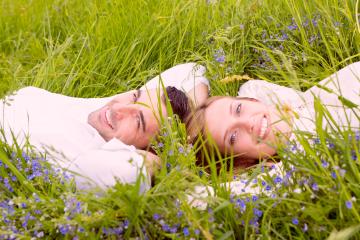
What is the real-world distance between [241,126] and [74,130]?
1.08m

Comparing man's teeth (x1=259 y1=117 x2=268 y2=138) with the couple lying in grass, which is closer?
the couple lying in grass

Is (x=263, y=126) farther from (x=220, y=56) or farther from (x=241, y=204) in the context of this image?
(x=241, y=204)

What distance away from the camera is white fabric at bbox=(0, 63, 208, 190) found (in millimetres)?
2900

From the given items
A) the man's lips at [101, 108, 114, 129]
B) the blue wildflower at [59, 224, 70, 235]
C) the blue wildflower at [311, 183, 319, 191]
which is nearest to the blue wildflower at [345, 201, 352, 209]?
the blue wildflower at [311, 183, 319, 191]

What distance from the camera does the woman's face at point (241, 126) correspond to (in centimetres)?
326

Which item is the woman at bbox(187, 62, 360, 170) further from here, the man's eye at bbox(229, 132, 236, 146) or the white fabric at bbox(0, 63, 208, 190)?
the white fabric at bbox(0, 63, 208, 190)

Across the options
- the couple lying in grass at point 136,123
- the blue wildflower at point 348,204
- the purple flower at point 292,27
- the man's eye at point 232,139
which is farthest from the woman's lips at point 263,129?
the blue wildflower at point 348,204

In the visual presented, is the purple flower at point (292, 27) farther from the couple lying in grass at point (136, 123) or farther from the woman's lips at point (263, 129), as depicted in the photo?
the woman's lips at point (263, 129)

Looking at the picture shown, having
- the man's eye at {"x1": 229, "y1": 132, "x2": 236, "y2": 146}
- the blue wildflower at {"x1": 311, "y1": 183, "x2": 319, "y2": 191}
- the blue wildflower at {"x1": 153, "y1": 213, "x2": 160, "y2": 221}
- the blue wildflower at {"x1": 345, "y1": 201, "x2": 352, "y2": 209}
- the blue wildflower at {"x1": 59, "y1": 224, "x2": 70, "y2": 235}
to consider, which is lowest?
the blue wildflower at {"x1": 59, "y1": 224, "x2": 70, "y2": 235}

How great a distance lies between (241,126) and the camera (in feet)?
10.9

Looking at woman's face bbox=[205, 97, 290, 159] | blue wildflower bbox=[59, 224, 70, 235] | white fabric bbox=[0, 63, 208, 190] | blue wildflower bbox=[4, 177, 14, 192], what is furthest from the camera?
woman's face bbox=[205, 97, 290, 159]

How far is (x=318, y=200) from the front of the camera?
6.95 ft

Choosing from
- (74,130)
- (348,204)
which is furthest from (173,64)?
(348,204)

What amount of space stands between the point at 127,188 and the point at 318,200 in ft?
2.47
